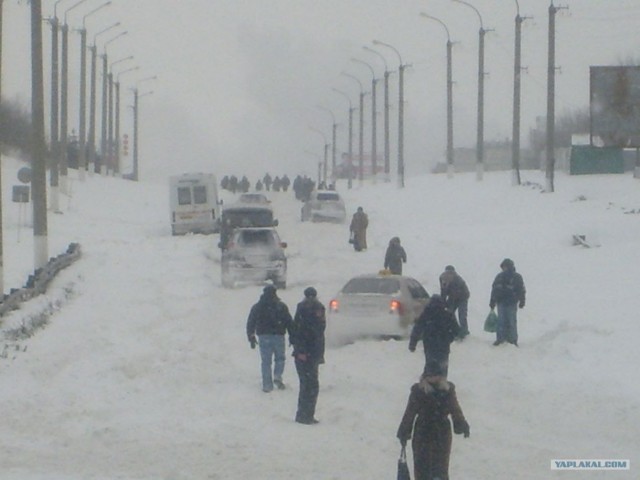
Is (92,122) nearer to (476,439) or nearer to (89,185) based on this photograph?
(89,185)

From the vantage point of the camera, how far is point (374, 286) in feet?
92.7

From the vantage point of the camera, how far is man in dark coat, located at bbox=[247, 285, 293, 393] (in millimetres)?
21203

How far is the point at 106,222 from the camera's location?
69.2 meters

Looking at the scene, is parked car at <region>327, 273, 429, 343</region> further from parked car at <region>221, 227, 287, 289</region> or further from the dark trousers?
parked car at <region>221, 227, 287, 289</region>

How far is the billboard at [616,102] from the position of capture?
42781 millimetres

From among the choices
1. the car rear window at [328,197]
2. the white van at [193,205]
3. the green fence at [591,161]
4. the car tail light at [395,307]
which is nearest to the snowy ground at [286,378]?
the car tail light at [395,307]

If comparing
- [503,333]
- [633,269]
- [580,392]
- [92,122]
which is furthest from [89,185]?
[580,392]

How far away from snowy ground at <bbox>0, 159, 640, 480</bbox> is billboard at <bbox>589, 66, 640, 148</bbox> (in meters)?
3.32

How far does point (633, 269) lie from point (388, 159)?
67.0 metres

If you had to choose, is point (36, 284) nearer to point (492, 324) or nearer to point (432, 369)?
point (492, 324)

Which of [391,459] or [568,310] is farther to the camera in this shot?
[568,310]

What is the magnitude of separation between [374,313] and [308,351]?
8.04 meters

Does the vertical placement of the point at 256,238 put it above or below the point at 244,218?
below

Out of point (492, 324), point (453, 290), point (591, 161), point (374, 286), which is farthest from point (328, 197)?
point (492, 324)
